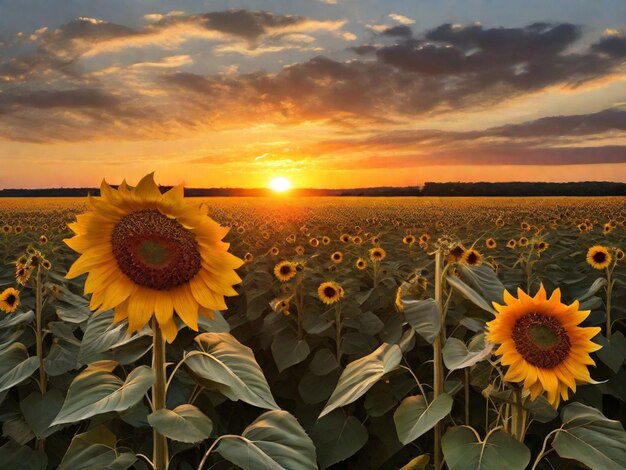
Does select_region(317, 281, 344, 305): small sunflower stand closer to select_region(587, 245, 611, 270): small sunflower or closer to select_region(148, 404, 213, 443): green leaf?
select_region(587, 245, 611, 270): small sunflower

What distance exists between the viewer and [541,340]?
2287mm

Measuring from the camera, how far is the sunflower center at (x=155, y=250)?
197cm

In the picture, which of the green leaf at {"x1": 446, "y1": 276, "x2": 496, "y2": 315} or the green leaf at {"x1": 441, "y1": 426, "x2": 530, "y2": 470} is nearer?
the green leaf at {"x1": 441, "y1": 426, "x2": 530, "y2": 470}

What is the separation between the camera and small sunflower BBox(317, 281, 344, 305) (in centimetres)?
489

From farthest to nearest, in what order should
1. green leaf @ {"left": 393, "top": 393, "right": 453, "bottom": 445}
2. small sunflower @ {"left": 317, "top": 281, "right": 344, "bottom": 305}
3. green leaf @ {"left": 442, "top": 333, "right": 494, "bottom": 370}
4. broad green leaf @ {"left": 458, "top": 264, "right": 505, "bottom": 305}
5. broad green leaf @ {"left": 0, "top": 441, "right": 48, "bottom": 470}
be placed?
small sunflower @ {"left": 317, "top": 281, "right": 344, "bottom": 305}, broad green leaf @ {"left": 0, "top": 441, "right": 48, "bottom": 470}, broad green leaf @ {"left": 458, "top": 264, "right": 505, "bottom": 305}, green leaf @ {"left": 393, "top": 393, "right": 453, "bottom": 445}, green leaf @ {"left": 442, "top": 333, "right": 494, "bottom": 370}

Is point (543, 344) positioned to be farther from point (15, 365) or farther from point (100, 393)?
point (15, 365)

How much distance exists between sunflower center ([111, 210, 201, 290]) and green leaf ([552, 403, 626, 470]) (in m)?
1.52

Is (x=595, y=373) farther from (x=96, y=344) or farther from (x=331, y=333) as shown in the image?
(x=96, y=344)

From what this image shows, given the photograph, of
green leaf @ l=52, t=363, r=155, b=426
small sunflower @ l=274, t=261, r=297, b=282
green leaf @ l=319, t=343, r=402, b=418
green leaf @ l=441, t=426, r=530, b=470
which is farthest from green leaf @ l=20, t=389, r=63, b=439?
small sunflower @ l=274, t=261, r=297, b=282

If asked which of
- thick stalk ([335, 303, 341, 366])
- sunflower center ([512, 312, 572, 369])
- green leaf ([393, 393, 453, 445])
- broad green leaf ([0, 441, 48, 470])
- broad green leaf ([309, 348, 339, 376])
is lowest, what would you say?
broad green leaf ([0, 441, 48, 470])

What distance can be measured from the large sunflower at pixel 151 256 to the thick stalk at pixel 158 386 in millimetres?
34

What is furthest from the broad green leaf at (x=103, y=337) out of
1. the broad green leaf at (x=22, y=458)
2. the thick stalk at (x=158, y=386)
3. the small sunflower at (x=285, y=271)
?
the small sunflower at (x=285, y=271)

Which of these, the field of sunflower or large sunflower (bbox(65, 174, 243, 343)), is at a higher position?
large sunflower (bbox(65, 174, 243, 343))

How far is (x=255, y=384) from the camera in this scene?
2.13 metres
